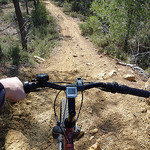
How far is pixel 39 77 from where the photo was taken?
3.93ft

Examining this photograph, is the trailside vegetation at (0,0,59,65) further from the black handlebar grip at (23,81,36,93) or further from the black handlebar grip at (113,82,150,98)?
the black handlebar grip at (113,82,150,98)

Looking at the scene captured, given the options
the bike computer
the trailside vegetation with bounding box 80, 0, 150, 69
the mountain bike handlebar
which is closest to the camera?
the bike computer

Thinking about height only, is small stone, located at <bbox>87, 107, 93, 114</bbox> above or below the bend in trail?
above

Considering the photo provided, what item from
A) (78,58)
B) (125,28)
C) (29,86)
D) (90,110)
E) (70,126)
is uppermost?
(29,86)

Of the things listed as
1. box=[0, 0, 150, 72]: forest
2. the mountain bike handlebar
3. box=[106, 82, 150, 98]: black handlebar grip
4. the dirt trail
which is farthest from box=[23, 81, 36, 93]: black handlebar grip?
box=[0, 0, 150, 72]: forest

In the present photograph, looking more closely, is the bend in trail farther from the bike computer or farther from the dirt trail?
the bike computer

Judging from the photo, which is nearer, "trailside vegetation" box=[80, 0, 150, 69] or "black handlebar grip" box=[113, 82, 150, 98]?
"black handlebar grip" box=[113, 82, 150, 98]

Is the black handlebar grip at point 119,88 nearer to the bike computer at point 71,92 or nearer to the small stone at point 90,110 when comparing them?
the bike computer at point 71,92

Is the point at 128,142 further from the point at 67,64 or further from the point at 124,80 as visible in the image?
the point at 67,64

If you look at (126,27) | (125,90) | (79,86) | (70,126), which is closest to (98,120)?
(70,126)

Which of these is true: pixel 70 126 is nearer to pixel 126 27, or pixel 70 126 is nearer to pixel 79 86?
pixel 79 86

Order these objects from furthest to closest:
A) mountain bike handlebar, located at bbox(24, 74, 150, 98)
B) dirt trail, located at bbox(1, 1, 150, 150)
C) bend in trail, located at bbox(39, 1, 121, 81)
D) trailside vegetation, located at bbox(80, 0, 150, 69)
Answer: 1. trailside vegetation, located at bbox(80, 0, 150, 69)
2. bend in trail, located at bbox(39, 1, 121, 81)
3. dirt trail, located at bbox(1, 1, 150, 150)
4. mountain bike handlebar, located at bbox(24, 74, 150, 98)

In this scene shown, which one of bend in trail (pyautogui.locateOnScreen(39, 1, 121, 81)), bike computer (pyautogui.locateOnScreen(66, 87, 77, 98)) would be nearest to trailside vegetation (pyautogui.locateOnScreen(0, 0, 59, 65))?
bend in trail (pyautogui.locateOnScreen(39, 1, 121, 81))

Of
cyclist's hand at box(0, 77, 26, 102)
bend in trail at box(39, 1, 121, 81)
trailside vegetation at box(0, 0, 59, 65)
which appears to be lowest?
bend in trail at box(39, 1, 121, 81)
